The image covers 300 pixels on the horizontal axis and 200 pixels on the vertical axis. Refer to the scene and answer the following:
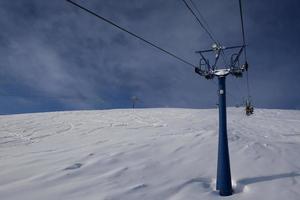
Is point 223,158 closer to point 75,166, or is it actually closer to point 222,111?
point 222,111

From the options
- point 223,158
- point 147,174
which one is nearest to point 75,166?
point 147,174

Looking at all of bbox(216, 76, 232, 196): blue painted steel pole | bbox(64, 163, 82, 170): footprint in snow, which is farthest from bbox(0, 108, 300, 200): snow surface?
bbox(216, 76, 232, 196): blue painted steel pole

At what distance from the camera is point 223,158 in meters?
5.64

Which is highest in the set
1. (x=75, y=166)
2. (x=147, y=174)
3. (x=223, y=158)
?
(x=223, y=158)

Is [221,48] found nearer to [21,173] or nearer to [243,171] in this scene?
[243,171]

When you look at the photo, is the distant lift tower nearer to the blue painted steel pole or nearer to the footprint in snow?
the blue painted steel pole

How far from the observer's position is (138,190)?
5.30 m

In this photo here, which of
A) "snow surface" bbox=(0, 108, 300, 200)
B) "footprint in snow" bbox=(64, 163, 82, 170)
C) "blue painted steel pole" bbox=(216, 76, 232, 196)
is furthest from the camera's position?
"footprint in snow" bbox=(64, 163, 82, 170)

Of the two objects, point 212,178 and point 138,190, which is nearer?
point 138,190

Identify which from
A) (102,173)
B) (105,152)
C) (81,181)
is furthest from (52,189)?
(105,152)

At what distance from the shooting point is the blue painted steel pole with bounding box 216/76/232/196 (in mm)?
5410

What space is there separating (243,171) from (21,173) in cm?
549

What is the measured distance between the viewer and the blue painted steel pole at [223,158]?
5.41 metres

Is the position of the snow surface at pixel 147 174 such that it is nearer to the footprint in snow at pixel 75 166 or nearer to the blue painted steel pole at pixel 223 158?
the footprint in snow at pixel 75 166
